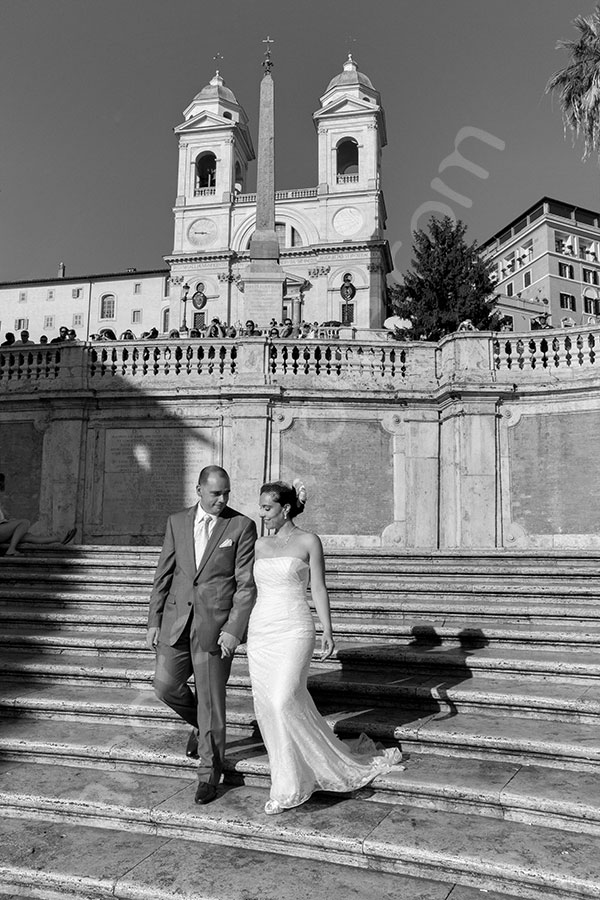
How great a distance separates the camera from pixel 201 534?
17.4 ft

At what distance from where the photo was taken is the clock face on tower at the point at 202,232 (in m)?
70.8

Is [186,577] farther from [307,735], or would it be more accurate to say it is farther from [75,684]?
[75,684]

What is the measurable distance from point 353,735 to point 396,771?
719mm

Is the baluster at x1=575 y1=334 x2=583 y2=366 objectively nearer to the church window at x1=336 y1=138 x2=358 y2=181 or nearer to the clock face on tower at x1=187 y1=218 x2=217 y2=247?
the clock face on tower at x1=187 y1=218 x2=217 y2=247

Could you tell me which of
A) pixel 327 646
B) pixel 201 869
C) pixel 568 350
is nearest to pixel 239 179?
pixel 568 350

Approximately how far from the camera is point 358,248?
221 ft

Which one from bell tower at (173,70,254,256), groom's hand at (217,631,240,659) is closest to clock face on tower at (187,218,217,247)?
bell tower at (173,70,254,256)

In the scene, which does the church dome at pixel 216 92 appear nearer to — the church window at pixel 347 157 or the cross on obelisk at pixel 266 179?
the church window at pixel 347 157

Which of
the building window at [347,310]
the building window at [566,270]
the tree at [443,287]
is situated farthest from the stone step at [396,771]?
the building window at [566,270]

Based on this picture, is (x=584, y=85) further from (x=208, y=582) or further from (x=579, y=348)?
(x=208, y=582)

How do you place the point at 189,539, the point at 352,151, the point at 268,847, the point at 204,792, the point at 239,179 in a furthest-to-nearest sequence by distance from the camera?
the point at 239,179, the point at 352,151, the point at 189,539, the point at 204,792, the point at 268,847

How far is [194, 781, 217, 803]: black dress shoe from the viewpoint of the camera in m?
4.85

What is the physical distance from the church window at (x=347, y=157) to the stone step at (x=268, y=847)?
72.0 meters

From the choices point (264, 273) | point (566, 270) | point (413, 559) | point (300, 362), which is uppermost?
point (566, 270)
